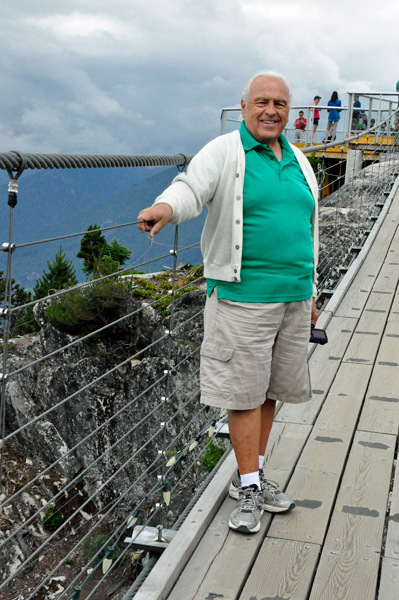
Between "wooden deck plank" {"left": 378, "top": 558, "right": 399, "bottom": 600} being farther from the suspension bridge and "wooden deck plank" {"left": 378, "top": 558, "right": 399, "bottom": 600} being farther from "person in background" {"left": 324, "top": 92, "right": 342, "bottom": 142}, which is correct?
"person in background" {"left": 324, "top": 92, "right": 342, "bottom": 142}

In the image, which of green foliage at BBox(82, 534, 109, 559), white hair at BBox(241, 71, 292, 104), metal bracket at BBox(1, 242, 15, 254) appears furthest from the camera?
green foliage at BBox(82, 534, 109, 559)

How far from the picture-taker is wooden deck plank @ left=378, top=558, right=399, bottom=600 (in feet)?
5.77

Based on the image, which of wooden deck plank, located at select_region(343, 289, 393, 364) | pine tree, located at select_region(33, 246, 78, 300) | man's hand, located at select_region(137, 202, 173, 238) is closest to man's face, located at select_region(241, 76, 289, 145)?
man's hand, located at select_region(137, 202, 173, 238)

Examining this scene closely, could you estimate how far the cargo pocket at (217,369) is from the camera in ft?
6.15

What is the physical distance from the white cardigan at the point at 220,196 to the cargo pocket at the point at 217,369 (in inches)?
8.6

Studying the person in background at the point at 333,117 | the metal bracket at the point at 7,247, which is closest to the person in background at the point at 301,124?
the person in background at the point at 333,117

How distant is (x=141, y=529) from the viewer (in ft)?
6.87

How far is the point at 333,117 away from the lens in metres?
15.3

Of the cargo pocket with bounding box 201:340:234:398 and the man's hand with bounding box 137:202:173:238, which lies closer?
the man's hand with bounding box 137:202:173:238

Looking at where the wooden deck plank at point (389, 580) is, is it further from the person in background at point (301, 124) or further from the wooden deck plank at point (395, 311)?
the person in background at point (301, 124)

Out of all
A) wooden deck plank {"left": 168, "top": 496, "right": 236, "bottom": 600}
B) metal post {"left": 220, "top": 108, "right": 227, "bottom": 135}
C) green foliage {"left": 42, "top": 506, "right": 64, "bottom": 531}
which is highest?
metal post {"left": 220, "top": 108, "right": 227, "bottom": 135}

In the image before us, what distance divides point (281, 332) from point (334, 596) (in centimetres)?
→ 78

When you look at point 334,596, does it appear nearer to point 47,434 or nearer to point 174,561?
point 174,561

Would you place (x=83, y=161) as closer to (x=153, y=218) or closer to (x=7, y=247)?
(x=153, y=218)
